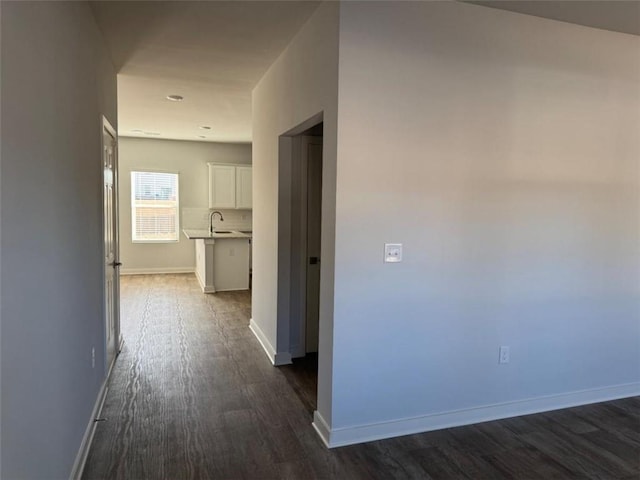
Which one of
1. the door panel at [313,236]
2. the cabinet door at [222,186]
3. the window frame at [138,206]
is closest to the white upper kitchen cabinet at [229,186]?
the cabinet door at [222,186]

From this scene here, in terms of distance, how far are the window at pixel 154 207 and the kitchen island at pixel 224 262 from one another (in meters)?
2.04

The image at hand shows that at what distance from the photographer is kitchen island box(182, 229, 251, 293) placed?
683cm

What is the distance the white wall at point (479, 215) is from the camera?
98.5 inches

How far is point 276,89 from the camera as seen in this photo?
367 cm

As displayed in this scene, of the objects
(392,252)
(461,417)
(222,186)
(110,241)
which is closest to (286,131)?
(392,252)

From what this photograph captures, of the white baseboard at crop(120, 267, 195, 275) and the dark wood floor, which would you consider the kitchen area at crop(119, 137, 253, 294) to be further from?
the dark wood floor

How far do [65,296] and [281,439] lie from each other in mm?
1500

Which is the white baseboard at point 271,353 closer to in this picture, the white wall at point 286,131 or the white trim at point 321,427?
the white wall at point 286,131

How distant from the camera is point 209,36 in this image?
122 inches

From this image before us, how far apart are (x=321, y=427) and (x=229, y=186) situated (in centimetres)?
680

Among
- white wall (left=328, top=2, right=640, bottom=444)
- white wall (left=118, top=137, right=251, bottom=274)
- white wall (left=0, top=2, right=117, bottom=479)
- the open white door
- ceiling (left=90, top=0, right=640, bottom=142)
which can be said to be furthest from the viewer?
white wall (left=118, top=137, right=251, bottom=274)

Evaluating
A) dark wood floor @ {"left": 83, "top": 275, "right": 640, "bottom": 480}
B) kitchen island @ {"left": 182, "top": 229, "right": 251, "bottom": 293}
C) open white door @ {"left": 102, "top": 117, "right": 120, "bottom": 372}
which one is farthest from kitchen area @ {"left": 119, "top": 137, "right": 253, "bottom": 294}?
dark wood floor @ {"left": 83, "top": 275, "right": 640, "bottom": 480}

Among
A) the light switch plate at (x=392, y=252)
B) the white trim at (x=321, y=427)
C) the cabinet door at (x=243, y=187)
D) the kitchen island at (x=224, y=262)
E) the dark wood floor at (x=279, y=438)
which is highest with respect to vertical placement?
the cabinet door at (x=243, y=187)

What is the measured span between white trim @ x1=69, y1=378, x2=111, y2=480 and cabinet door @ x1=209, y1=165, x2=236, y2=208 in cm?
587
